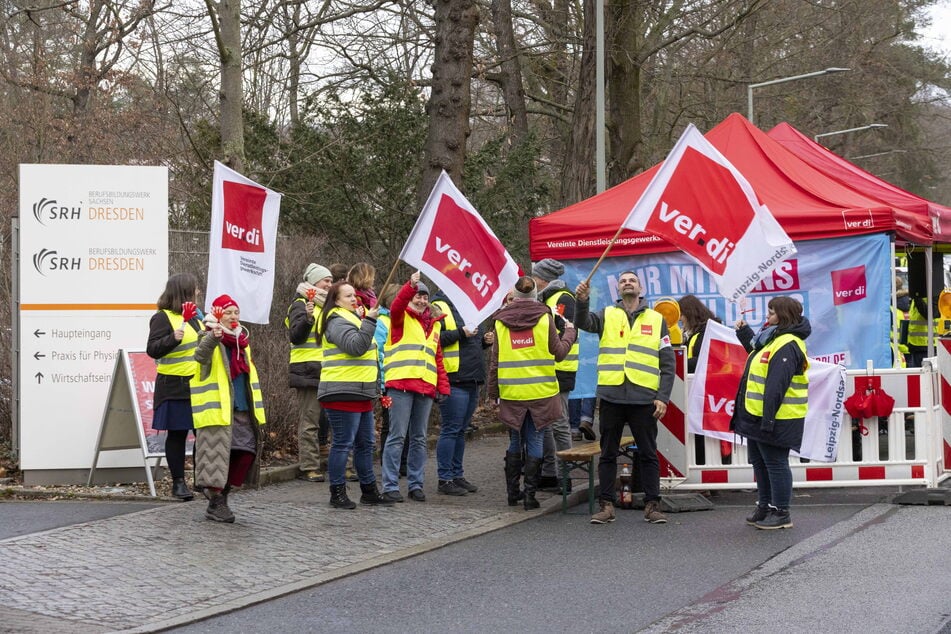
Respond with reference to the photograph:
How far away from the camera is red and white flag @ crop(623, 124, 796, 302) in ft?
31.6

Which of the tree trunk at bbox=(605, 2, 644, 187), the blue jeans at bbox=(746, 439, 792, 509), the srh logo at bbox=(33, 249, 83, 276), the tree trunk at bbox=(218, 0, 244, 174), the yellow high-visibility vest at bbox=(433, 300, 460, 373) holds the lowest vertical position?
the blue jeans at bbox=(746, 439, 792, 509)

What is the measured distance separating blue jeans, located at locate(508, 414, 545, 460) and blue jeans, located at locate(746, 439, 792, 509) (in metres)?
1.65

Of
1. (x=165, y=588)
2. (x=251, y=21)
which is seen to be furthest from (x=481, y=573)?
(x=251, y=21)

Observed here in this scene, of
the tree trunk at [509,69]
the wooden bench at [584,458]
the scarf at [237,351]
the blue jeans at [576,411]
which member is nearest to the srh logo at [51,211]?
the scarf at [237,351]

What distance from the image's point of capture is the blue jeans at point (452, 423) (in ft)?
34.3

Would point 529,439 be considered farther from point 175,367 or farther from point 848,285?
point 848,285

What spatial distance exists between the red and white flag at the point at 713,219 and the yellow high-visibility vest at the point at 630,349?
0.68 meters

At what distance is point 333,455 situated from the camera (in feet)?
31.0

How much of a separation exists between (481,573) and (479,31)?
19.4m

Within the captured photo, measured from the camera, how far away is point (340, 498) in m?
9.62

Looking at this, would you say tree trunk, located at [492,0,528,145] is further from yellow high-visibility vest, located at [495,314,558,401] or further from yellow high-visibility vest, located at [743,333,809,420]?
yellow high-visibility vest, located at [743,333,809,420]

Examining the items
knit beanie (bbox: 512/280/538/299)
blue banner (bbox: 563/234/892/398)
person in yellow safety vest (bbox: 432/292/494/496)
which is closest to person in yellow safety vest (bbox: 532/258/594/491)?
knit beanie (bbox: 512/280/538/299)

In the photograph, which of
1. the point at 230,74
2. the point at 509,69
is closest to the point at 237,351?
the point at 230,74

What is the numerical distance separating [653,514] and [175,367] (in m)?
3.81
